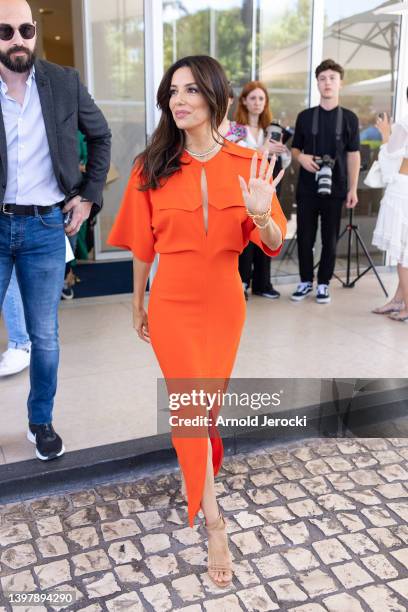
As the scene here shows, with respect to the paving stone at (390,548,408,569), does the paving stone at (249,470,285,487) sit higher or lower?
higher

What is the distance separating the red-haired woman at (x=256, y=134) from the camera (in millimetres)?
5621

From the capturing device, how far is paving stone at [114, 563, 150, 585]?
2.39 meters

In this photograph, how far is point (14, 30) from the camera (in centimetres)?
257

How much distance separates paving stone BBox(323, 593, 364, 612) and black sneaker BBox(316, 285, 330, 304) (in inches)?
152

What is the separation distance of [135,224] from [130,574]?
131 cm

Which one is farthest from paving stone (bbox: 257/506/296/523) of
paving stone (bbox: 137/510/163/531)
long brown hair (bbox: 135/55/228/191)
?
long brown hair (bbox: 135/55/228/191)

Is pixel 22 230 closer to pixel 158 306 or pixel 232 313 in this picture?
pixel 158 306

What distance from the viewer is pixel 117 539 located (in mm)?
2637

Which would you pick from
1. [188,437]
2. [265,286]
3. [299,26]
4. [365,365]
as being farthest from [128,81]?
[188,437]

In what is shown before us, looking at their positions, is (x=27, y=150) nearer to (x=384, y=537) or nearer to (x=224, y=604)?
(x=224, y=604)

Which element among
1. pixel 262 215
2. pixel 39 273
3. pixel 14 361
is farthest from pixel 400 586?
pixel 14 361

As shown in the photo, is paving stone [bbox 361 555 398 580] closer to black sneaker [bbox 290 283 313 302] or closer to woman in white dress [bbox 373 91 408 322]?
woman in white dress [bbox 373 91 408 322]

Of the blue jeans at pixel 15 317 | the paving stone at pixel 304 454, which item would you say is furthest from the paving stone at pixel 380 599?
the blue jeans at pixel 15 317

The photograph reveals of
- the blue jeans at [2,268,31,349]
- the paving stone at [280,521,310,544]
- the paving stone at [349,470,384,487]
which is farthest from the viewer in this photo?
the blue jeans at [2,268,31,349]
